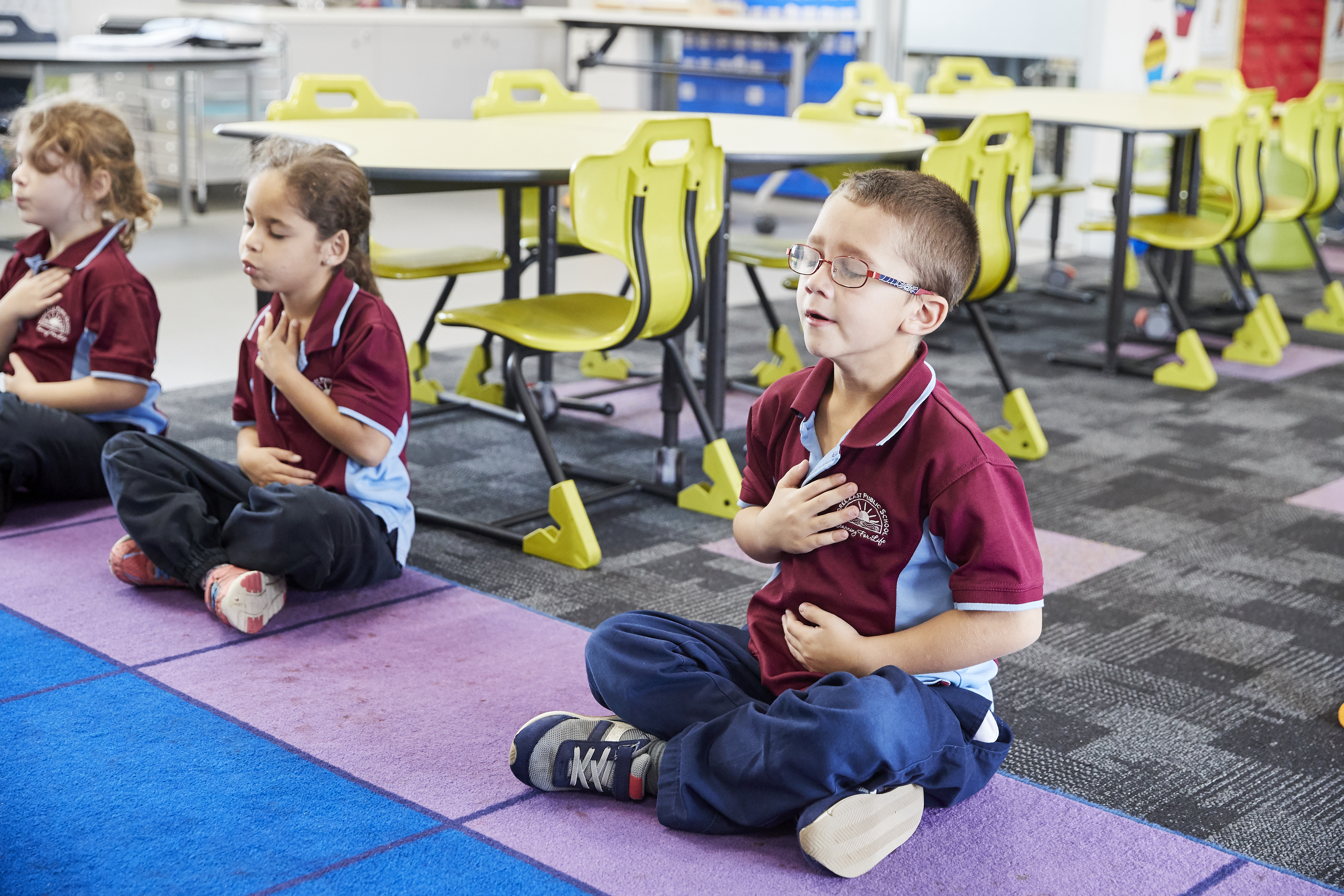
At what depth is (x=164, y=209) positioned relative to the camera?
6219 mm

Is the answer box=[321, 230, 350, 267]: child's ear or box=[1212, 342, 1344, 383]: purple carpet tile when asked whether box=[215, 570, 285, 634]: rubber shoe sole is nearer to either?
box=[321, 230, 350, 267]: child's ear

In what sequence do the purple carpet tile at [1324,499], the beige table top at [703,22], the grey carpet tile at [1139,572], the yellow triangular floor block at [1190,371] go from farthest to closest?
1. the beige table top at [703,22]
2. the yellow triangular floor block at [1190,371]
3. the purple carpet tile at [1324,499]
4. the grey carpet tile at [1139,572]

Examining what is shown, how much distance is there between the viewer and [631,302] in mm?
2455

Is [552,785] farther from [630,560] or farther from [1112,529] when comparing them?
[1112,529]

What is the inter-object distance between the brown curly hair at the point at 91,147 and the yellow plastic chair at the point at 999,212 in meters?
1.57

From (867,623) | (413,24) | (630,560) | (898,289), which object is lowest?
(630,560)

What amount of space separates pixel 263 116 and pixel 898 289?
16.9ft

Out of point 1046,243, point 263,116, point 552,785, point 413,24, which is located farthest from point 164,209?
point 552,785

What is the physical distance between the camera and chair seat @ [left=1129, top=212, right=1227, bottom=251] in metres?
3.73

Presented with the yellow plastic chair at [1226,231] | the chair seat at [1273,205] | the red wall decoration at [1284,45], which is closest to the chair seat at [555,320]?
the yellow plastic chair at [1226,231]

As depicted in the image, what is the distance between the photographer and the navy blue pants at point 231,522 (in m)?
1.91

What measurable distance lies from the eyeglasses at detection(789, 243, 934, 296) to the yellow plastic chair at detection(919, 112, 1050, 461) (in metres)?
1.57

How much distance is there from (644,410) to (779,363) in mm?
440

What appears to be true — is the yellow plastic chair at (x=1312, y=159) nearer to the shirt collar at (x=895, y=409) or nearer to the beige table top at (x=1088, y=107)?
the beige table top at (x=1088, y=107)
